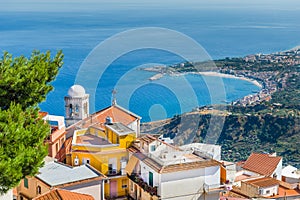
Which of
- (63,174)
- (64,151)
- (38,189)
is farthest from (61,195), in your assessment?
(64,151)

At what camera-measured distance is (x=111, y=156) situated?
12062mm

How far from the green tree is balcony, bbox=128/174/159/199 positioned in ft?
15.0

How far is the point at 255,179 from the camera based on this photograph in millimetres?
15500

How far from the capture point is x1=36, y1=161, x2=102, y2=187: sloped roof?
1063 centimetres

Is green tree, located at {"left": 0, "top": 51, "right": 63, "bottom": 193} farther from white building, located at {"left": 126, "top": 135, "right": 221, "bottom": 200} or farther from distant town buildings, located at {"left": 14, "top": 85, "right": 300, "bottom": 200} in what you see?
white building, located at {"left": 126, "top": 135, "right": 221, "bottom": 200}

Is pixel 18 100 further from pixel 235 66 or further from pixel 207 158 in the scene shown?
pixel 235 66

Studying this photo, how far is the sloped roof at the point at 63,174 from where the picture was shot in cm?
1063

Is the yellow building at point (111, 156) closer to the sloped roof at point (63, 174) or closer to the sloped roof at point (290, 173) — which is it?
the sloped roof at point (63, 174)

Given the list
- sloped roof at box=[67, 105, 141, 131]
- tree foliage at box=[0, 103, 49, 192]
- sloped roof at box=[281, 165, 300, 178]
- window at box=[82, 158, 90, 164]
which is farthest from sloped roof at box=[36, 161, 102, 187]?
sloped roof at box=[281, 165, 300, 178]

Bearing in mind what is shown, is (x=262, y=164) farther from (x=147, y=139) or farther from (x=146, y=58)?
(x=146, y=58)

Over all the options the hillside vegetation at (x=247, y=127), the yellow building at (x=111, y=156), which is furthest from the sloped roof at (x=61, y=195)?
the hillside vegetation at (x=247, y=127)

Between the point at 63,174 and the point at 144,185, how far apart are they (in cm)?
188

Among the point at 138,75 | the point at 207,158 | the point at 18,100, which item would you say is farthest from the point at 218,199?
the point at 138,75

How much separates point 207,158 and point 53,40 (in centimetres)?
9381
